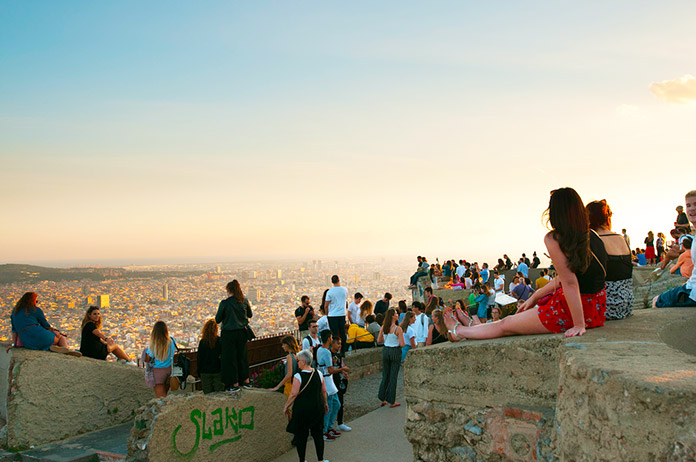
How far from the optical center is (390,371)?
9867 mm

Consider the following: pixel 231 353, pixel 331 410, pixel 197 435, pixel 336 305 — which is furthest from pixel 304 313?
pixel 197 435

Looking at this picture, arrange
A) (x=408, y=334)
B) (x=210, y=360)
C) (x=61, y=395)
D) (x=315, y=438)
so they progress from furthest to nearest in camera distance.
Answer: (x=408, y=334)
(x=61, y=395)
(x=210, y=360)
(x=315, y=438)

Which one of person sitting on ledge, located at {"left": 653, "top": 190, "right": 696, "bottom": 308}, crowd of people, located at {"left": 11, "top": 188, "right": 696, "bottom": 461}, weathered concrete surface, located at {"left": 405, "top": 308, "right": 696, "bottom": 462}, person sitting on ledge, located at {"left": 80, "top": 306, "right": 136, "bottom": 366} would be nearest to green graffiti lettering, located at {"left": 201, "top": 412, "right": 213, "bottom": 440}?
crowd of people, located at {"left": 11, "top": 188, "right": 696, "bottom": 461}

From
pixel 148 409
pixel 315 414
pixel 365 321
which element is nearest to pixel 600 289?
pixel 315 414

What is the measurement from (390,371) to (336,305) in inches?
87.2

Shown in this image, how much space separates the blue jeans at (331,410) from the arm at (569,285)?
17.4 feet

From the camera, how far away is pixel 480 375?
3.97 meters

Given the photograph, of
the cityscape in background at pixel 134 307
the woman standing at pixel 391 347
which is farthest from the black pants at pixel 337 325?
the cityscape in background at pixel 134 307

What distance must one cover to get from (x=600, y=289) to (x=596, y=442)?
6.31ft

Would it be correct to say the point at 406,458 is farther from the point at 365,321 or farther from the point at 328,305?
the point at 365,321

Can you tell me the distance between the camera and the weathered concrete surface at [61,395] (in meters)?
8.13

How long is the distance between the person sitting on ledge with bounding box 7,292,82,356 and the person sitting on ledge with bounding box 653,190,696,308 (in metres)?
8.69

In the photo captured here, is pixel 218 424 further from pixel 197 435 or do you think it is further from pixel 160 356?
pixel 160 356

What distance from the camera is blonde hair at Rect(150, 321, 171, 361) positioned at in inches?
329
